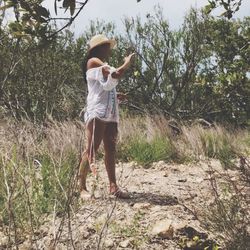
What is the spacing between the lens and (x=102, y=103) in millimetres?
4336

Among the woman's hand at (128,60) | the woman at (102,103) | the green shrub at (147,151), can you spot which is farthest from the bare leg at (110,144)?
the green shrub at (147,151)

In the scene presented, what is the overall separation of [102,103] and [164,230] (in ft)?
4.29

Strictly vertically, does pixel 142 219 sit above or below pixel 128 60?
below

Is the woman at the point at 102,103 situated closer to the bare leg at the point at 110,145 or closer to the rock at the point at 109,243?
the bare leg at the point at 110,145

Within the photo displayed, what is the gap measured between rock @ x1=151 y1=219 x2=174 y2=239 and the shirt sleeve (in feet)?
4.10

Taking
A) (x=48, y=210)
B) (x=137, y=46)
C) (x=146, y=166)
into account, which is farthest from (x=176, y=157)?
(x=137, y=46)

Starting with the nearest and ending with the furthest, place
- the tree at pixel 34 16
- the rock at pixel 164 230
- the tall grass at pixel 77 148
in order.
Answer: the tree at pixel 34 16
the rock at pixel 164 230
the tall grass at pixel 77 148

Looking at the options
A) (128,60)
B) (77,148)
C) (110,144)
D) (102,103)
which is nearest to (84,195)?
(110,144)

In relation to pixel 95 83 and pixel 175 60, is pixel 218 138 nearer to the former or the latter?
pixel 95 83

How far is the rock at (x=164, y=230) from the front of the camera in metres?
3.48

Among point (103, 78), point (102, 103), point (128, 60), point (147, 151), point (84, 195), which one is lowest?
point (147, 151)

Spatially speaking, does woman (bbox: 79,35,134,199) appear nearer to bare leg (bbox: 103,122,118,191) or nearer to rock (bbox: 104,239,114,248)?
bare leg (bbox: 103,122,118,191)

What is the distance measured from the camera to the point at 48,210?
145 inches

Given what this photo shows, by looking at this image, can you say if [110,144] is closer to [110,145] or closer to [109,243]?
[110,145]
